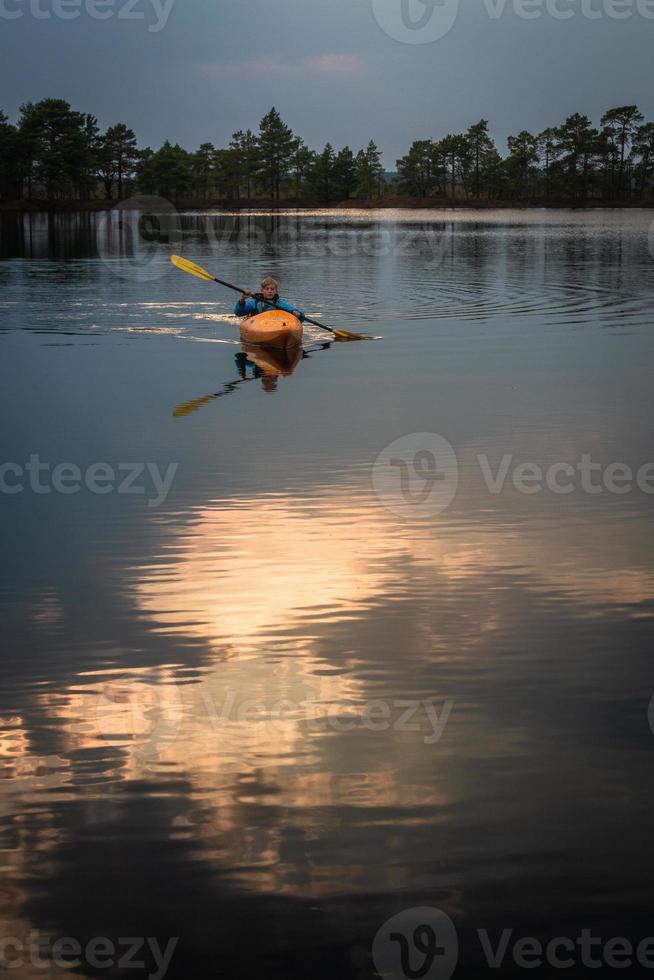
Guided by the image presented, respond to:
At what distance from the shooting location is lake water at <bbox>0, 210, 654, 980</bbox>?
5.15 metres

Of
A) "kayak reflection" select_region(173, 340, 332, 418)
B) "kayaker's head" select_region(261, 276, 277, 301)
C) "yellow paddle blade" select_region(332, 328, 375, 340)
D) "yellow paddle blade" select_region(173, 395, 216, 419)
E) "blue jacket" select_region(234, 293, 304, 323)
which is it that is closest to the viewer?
"yellow paddle blade" select_region(173, 395, 216, 419)

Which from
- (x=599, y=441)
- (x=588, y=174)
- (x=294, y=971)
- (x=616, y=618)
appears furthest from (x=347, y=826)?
(x=588, y=174)

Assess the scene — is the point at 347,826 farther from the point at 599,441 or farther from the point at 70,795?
the point at 599,441

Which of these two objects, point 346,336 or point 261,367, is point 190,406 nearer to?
point 261,367

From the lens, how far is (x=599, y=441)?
594 inches

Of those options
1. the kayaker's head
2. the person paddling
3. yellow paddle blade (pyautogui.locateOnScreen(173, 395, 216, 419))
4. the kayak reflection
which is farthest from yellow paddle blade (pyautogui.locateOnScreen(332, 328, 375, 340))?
yellow paddle blade (pyautogui.locateOnScreen(173, 395, 216, 419))

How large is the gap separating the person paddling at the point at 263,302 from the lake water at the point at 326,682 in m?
6.30

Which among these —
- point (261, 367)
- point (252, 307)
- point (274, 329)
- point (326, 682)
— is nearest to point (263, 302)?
point (274, 329)

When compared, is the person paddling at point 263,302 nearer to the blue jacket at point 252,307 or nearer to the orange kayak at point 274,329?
the blue jacket at point 252,307

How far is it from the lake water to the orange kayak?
5.34m

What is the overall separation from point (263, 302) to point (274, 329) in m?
0.97

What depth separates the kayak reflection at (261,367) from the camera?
732 inches

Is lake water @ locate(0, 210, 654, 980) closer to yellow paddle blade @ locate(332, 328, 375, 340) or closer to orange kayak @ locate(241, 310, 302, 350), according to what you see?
orange kayak @ locate(241, 310, 302, 350)

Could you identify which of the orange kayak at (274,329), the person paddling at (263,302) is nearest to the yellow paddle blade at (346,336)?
the person paddling at (263,302)
